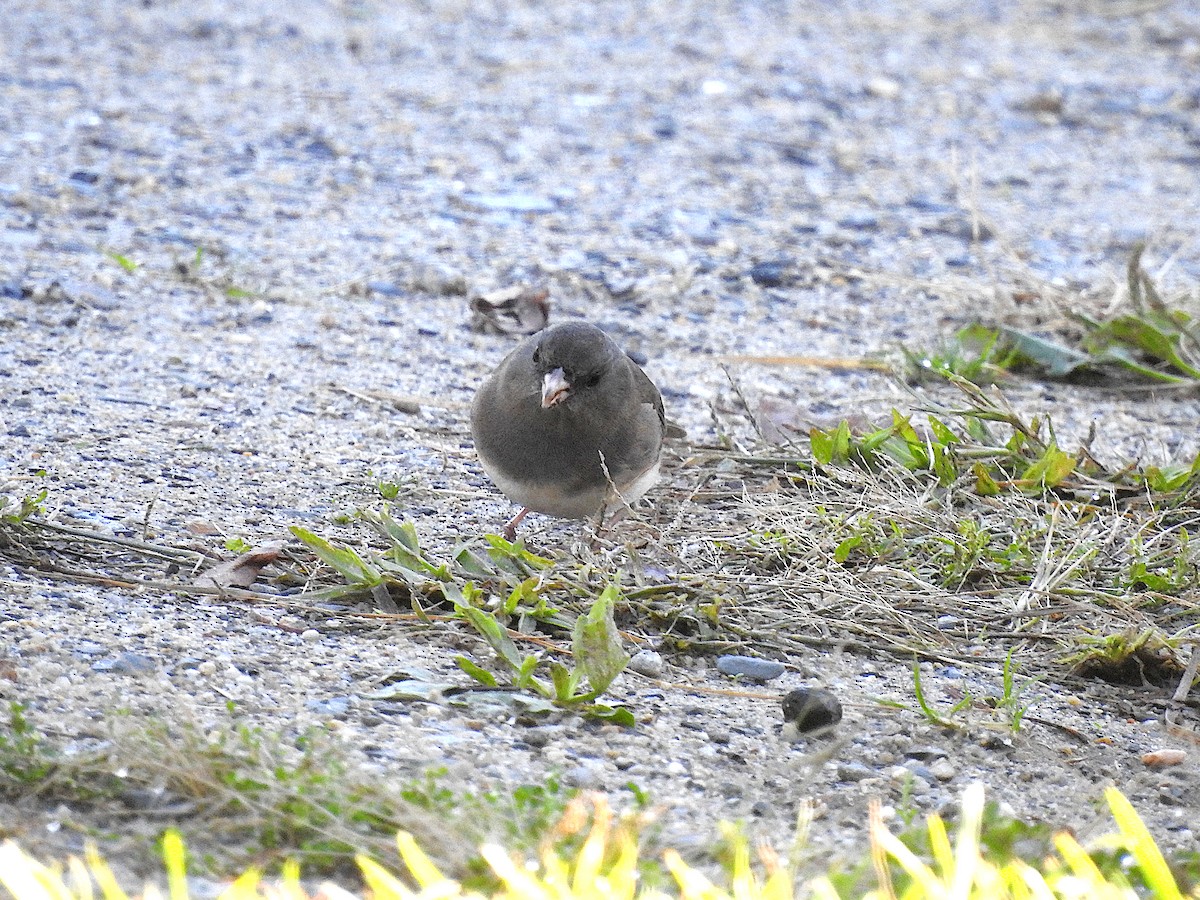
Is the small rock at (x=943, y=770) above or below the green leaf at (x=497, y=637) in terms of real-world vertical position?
below

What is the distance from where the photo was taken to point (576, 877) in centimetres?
183

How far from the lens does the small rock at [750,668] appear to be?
112 inches

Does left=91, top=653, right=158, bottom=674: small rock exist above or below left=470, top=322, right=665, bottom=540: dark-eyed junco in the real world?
below

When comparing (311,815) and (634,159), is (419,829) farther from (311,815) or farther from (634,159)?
(634,159)

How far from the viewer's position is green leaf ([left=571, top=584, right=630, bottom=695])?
2.58 meters

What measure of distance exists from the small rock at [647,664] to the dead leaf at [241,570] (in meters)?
0.78

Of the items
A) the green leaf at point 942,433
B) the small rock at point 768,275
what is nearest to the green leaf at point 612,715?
the green leaf at point 942,433

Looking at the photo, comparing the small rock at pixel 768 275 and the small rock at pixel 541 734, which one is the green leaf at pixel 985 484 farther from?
the small rock at pixel 768 275

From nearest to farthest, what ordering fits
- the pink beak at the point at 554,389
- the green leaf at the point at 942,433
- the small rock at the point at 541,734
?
the small rock at the point at 541,734, the pink beak at the point at 554,389, the green leaf at the point at 942,433

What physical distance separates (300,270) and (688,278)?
134 cm

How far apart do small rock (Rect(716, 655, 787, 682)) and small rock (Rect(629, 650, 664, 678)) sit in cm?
13

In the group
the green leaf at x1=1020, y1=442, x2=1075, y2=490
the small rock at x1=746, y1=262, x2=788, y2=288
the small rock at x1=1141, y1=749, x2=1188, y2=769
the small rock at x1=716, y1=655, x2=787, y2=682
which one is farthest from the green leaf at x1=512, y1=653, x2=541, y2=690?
the small rock at x1=746, y1=262, x2=788, y2=288

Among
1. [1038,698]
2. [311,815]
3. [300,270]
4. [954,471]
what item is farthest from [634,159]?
[311,815]

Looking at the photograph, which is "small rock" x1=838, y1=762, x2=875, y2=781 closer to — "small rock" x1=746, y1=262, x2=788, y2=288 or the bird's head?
the bird's head
